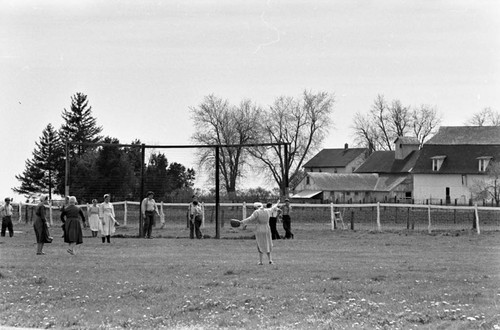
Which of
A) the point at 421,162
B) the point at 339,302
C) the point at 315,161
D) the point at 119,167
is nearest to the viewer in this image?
the point at 339,302

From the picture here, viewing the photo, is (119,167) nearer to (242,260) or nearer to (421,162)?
(242,260)

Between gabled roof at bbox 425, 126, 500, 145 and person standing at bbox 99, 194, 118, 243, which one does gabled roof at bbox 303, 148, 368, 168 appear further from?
person standing at bbox 99, 194, 118, 243

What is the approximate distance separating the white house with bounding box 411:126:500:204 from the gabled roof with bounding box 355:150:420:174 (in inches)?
350

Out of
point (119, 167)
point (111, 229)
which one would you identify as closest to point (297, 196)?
point (119, 167)

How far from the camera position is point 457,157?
398 feet

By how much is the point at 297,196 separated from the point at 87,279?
357 ft

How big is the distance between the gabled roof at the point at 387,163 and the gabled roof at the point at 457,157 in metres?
8.42

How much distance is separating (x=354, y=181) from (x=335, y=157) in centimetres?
2831

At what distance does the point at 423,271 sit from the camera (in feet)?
72.9

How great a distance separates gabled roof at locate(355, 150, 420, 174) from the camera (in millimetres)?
135250

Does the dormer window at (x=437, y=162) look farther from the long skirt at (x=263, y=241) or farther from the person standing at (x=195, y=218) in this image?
the long skirt at (x=263, y=241)

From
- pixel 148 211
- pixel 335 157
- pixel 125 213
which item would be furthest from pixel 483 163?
pixel 148 211

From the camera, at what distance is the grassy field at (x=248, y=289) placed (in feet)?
53.2

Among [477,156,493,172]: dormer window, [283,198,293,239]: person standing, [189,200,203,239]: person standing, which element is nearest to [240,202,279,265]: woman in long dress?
[189,200,203,239]: person standing
